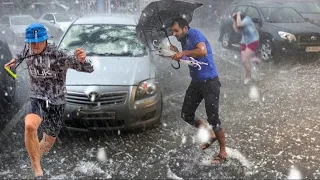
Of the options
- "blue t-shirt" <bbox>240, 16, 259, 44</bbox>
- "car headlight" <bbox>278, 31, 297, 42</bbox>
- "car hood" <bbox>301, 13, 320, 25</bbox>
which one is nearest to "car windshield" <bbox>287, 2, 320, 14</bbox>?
"car hood" <bbox>301, 13, 320, 25</bbox>

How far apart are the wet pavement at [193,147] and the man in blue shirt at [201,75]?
0.44m

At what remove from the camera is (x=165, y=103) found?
272 inches

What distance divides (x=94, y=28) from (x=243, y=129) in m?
3.36

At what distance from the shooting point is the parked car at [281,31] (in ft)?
32.8

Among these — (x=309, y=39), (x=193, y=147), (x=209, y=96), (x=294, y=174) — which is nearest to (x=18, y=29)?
(x=309, y=39)

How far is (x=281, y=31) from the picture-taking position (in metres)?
10.1

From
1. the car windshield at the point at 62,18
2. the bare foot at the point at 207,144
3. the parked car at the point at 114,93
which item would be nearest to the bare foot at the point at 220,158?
the bare foot at the point at 207,144

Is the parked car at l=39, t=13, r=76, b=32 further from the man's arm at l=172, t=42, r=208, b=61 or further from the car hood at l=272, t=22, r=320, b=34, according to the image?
the man's arm at l=172, t=42, r=208, b=61

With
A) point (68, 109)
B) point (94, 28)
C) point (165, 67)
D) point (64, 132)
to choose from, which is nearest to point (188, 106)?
point (68, 109)

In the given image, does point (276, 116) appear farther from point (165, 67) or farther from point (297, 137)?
point (165, 67)

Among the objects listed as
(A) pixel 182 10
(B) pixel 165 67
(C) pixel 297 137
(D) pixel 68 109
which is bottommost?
(B) pixel 165 67

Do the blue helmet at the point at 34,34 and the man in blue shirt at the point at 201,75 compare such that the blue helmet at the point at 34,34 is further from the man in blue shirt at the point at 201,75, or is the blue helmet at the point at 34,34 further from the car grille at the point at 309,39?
the car grille at the point at 309,39

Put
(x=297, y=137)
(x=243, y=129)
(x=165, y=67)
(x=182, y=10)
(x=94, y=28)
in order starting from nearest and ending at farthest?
(x=182, y=10) < (x=297, y=137) < (x=243, y=129) < (x=94, y=28) < (x=165, y=67)

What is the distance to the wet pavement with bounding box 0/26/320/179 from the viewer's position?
13.6ft
